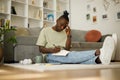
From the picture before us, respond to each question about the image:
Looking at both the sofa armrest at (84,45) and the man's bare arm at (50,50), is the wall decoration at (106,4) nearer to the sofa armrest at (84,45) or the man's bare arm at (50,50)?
the sofa armrest at (84,45)

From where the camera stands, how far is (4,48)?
12.4 ft

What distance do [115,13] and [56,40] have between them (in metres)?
2.86

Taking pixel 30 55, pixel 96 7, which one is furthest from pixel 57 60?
pixel 96 7

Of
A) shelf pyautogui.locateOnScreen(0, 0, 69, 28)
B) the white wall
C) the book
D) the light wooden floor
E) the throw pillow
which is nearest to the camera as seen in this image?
the light wooden floor

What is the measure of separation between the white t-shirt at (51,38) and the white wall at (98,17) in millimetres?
2407

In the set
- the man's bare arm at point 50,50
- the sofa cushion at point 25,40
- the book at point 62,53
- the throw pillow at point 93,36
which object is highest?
the throw pillow at point 93,36

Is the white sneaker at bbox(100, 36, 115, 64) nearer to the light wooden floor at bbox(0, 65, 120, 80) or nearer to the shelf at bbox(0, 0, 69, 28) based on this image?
the light wooden floor at bbox(0, 65, 120, 80)

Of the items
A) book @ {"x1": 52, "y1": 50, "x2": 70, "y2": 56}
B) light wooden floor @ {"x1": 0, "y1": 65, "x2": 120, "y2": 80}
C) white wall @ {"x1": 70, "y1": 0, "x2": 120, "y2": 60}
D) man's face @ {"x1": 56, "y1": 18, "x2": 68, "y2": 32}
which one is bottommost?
light wooden floor @ {"x1": 0, "y1": 65, "x2": 120, "y2": 80}

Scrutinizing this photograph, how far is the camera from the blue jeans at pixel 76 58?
2.53m

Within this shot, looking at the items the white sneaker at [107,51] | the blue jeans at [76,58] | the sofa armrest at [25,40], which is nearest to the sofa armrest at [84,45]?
the sofa armrest at [25,40]

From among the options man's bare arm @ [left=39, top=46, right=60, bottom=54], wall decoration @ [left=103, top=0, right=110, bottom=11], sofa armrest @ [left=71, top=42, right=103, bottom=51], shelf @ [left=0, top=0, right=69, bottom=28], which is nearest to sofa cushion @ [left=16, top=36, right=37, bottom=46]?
sofa armrest @ [left=71, top=42, right=103, bottom=51]

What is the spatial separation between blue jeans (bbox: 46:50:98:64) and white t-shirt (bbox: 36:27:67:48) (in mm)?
168

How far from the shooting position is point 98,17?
5.64 m

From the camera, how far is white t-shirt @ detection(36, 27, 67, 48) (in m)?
2.83
